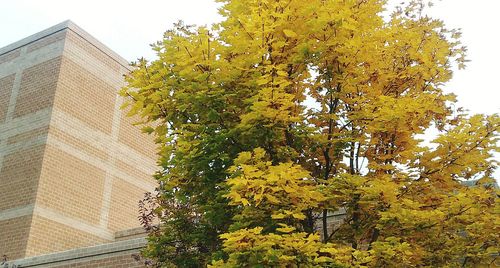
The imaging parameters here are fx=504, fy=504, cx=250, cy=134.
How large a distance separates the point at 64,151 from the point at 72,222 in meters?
3.14

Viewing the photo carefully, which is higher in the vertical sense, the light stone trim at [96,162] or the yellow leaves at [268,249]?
the light stone trim at [96,162]

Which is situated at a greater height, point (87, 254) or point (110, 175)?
point (110, 175)

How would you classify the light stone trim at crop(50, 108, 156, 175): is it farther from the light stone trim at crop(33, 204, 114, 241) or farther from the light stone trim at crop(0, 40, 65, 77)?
the light stone trim at crop(33, 204, 114, 241)

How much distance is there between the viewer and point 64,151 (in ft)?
73.3

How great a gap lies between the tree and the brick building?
12.6 m

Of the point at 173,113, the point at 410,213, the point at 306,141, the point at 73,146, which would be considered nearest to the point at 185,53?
the point at 173,113

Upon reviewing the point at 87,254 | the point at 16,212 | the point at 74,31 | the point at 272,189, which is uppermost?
the point at 74,31

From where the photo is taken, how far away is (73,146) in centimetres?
2281

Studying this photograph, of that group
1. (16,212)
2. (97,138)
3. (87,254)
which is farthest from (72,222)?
(87,254)

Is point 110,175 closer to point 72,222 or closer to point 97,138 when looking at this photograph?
point 97,138

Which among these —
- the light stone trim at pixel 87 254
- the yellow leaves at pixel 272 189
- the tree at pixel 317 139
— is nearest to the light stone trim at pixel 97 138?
the light stone trim at pixel 87 254

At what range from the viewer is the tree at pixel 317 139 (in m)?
7.06

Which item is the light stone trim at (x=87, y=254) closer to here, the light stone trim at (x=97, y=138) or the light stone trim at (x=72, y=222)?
the light stone trim at (x=72, y=222)

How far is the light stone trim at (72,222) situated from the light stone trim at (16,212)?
1.02 feet
